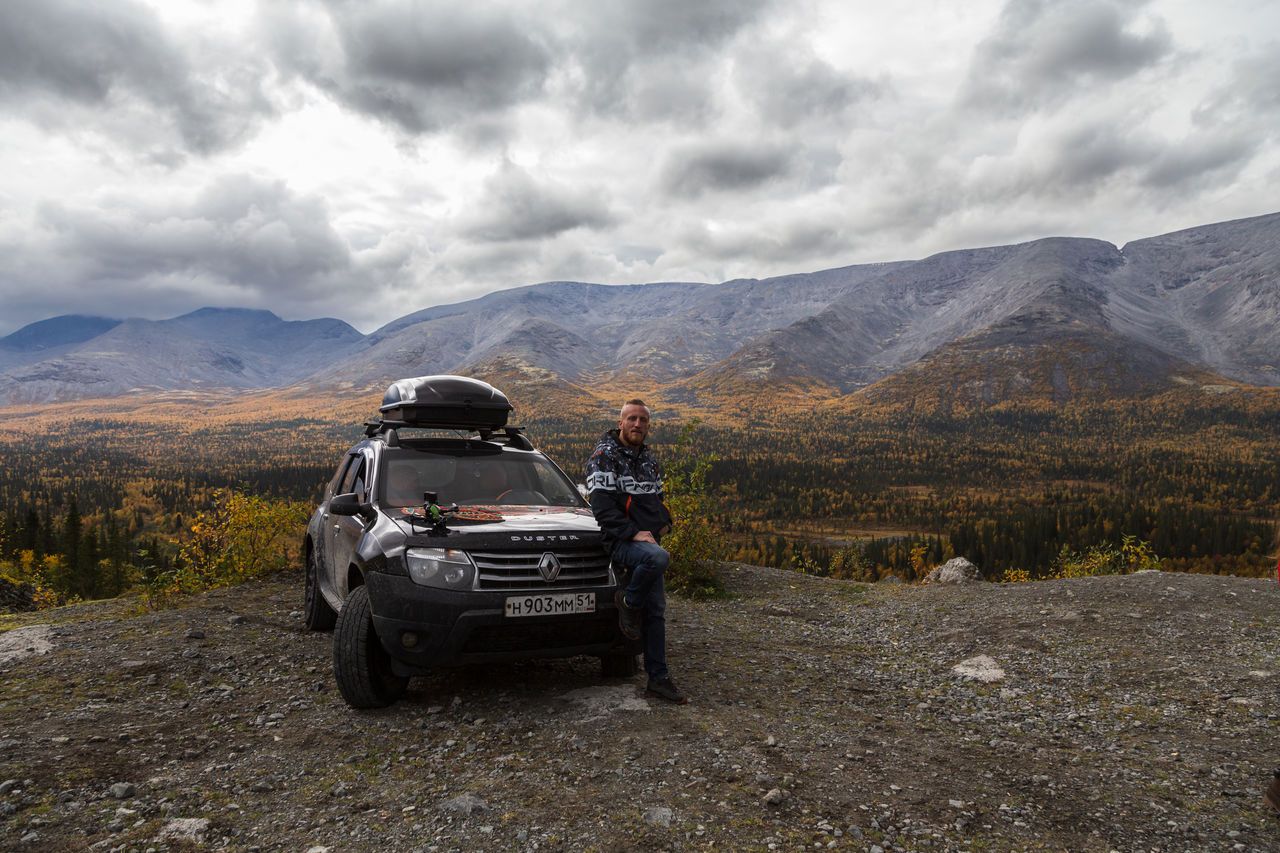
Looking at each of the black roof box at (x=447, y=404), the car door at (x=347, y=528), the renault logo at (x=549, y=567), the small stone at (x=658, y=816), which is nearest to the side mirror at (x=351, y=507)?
the car door at (x=347, y=528)

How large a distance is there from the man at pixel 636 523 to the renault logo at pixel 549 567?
498 millimetres

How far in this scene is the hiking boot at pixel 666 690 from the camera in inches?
238

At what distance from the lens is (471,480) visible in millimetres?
7355

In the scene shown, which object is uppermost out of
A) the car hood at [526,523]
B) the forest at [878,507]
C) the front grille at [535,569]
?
the car hood at [526,523]

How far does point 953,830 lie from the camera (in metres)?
4.05

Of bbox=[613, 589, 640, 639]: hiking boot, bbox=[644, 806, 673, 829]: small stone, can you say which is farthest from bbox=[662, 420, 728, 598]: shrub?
bbox=[644, 806, 673, 829]: small stone

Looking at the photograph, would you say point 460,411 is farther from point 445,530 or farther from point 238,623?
point 238,623

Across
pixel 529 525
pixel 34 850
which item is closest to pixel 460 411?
pixel 529 525

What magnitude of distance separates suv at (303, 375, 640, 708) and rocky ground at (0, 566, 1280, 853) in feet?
1.94

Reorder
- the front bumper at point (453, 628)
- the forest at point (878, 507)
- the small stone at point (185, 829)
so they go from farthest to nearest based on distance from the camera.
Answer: the forest at point (878, 507) < the front bumper at point (453, 628) < the small stone at point (185, 829)

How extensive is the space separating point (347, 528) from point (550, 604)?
110 inches

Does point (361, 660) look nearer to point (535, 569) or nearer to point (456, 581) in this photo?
point (456, 581)

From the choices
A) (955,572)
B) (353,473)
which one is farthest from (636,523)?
(955,572)

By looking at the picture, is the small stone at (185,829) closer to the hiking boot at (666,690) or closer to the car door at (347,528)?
the car door at (347,528)
